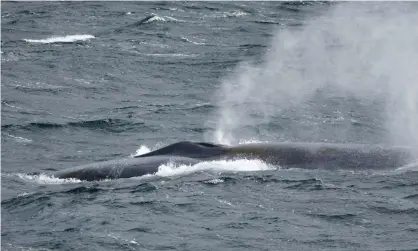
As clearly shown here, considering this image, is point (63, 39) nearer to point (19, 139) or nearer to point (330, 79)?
point (330, 79)

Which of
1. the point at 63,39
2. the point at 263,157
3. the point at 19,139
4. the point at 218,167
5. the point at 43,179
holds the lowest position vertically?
the point at 19,139

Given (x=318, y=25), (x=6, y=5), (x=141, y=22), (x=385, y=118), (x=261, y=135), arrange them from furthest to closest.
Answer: (x=6, y=5) < (x=141, y=22) < (x=318, y=25) < (x=385, y=118) < (x=261, y=135)

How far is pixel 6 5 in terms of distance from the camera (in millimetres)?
92812

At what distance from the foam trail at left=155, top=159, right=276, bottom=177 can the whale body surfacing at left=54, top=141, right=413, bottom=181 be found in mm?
269

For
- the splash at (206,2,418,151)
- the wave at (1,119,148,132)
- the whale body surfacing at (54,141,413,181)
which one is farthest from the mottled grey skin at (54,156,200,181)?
the wave at (1,119,148,132)

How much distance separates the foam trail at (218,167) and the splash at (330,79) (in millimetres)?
7076

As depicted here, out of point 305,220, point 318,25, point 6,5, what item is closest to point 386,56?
point 318,25

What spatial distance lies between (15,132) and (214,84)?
15.6 meters

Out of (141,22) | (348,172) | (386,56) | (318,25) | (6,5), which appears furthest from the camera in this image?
(6,5)

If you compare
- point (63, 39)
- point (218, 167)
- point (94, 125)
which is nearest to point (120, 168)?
point (218, 167)

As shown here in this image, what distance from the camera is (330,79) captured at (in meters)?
56.5

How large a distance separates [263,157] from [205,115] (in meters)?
13.5

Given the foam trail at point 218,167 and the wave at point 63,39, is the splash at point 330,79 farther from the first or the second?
the wave at point 63,39

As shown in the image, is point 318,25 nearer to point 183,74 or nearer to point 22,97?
point 183,74
